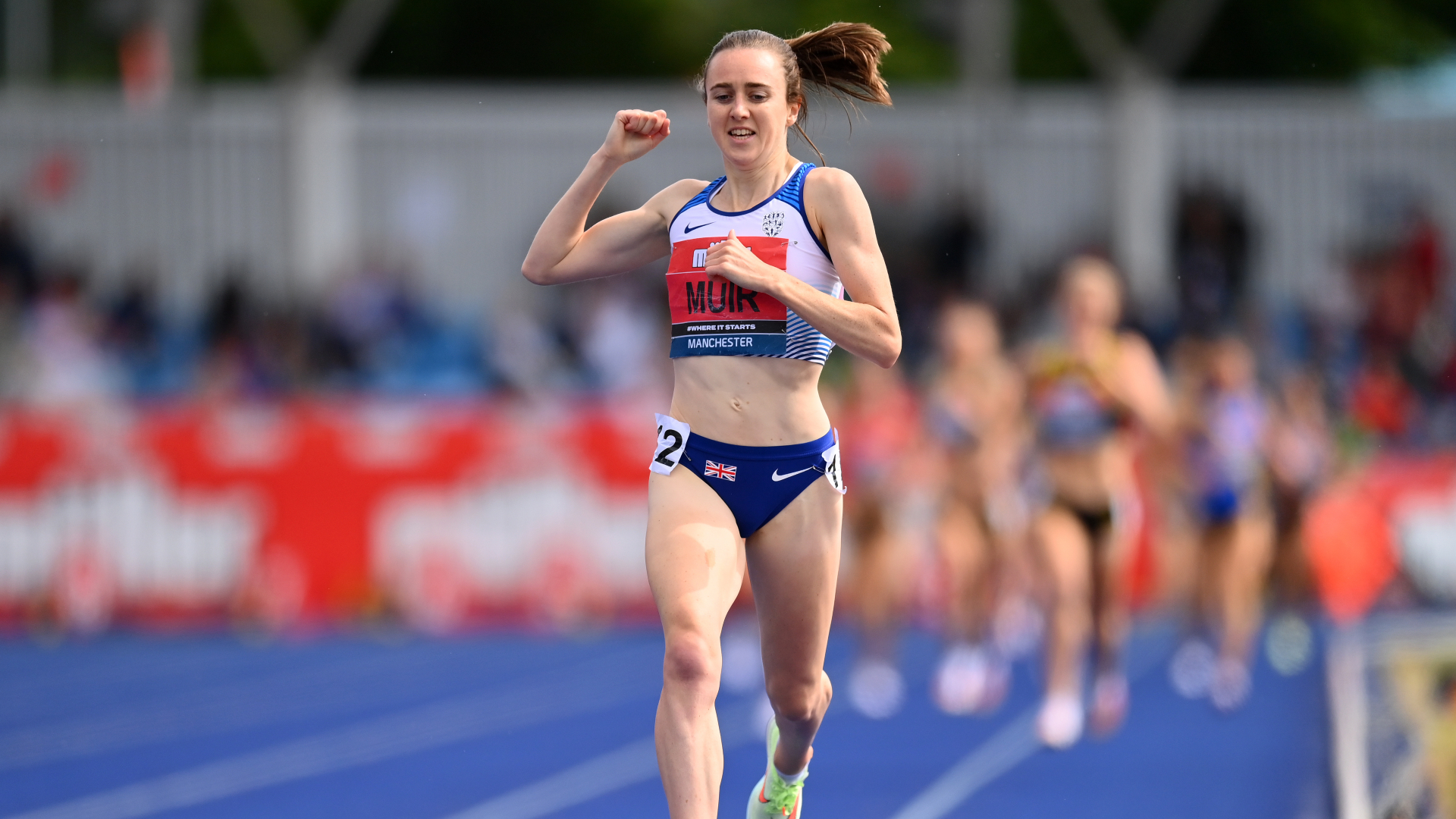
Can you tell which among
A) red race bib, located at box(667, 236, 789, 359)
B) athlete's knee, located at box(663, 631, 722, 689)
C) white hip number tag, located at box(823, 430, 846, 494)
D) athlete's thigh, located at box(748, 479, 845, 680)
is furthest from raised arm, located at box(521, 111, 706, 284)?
athlete's knee, located at box(663, 631, 722, 689)

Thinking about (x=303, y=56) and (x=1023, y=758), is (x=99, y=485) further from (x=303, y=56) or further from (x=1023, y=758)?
(x=1023, y=758)

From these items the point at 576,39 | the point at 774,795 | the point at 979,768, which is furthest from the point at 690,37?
the point at 774,795

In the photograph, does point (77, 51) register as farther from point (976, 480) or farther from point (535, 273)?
point (535, 273)

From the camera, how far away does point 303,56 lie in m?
19.5

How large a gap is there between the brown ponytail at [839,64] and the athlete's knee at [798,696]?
5.08 feet

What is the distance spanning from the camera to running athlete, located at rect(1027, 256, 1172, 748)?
33.1ft

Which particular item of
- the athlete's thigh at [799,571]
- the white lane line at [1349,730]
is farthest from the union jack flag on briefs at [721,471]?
the white lane line at [1349,730]

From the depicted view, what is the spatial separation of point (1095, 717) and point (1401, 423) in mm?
8567

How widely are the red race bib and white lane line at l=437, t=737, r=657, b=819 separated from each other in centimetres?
256

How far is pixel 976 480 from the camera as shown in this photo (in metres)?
12.6

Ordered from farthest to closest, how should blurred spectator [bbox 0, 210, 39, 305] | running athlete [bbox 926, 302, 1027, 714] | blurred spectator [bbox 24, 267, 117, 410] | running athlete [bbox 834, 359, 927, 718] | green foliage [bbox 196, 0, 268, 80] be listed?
green foliage [bbox 196, 0, 268, 80] < blurred spectator [bbox 0, 210, 39, 305] < blurred spectator [bbox 24, 267, 117, 410] < running athlete [bbox 834, 359, 927, 718] < running athlete [bbox 926, 302, 1027, 714]

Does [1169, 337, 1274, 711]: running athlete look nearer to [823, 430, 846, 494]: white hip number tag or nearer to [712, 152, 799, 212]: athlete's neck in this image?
[823, 430, 846, 494]: white hip number tag

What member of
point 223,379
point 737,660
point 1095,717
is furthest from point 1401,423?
point 223,379

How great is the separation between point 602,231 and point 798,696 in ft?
4.99
